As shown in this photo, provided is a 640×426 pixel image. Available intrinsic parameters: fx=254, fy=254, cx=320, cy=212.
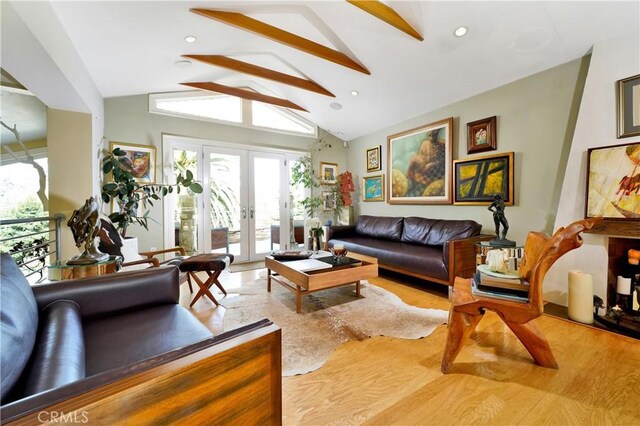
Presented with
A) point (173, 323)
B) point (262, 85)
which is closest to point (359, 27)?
point (262, 85)

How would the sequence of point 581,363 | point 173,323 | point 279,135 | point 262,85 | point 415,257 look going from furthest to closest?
point 279,135, point 262,85, point 415,257, point 581,363, point 173,323

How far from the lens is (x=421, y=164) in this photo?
4.10 meters

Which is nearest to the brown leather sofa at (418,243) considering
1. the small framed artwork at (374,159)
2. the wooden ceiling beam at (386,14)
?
the small framed artwork at (374,159)

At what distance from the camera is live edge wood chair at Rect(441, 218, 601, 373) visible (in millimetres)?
1424

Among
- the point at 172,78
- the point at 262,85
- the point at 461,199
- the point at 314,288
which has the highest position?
the point at 262,85

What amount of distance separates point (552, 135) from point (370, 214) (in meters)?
3.02

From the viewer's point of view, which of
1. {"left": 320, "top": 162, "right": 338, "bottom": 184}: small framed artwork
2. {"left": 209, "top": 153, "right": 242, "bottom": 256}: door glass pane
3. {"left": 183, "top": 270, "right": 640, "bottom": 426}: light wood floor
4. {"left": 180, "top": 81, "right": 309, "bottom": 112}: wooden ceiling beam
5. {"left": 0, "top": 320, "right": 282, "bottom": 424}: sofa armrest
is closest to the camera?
{"left": 0, "top": 320, "right": 282, "bottom": 424}: sofa armrest

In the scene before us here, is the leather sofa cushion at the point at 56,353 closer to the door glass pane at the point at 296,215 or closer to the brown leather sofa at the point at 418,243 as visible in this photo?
the brown leather sofa at the point at 418,243

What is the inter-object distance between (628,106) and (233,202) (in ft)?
16.2

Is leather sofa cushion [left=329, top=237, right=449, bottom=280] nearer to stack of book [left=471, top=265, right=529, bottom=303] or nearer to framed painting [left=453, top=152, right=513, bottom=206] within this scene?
framed painting [left=453, top=152, right=513, bottom=206]

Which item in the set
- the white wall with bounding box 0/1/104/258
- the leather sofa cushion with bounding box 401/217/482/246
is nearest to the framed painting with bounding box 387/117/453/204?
the leather sofa cushion with bounding box 401/217/482/246

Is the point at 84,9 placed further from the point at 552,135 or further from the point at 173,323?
the point at 552,135

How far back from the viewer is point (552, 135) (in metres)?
2.77

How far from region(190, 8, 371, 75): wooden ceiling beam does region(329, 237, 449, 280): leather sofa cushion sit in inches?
94.9
